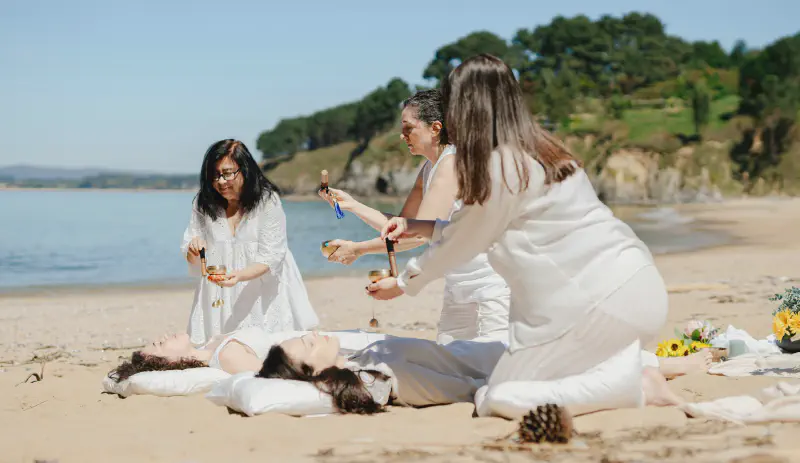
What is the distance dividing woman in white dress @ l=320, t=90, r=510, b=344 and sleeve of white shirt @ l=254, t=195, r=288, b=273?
2.57 feet

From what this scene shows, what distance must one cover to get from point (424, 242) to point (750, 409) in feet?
6.76

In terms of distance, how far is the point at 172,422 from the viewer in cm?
485

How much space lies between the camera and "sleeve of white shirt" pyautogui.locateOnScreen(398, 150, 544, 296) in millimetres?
4152

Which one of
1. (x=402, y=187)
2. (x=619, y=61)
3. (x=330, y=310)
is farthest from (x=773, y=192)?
(x=330, y=310)

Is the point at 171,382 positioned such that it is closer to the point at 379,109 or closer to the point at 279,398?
the point at 279,398

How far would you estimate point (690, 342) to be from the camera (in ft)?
21.6

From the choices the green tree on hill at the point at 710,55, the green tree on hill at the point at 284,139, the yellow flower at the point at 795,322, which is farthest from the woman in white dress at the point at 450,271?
the green tree on hill at the point at 284,139

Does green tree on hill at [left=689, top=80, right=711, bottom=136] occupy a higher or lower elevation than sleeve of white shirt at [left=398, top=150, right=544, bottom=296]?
higher

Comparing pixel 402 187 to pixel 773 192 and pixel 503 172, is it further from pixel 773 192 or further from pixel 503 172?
pixel 503 172

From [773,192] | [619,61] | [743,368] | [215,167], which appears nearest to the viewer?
[743,368]

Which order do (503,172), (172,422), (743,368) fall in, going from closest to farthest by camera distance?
(503,172), (172,422), (743,368)

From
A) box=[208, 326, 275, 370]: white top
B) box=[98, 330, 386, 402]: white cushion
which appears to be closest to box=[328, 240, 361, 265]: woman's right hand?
box=[98, 330, 386, 402]: white cushion

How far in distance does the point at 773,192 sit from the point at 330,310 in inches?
1999

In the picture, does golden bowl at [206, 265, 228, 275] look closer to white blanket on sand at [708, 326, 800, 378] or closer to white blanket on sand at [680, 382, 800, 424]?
white blanket on sand at [680, 382, 800, 424]
